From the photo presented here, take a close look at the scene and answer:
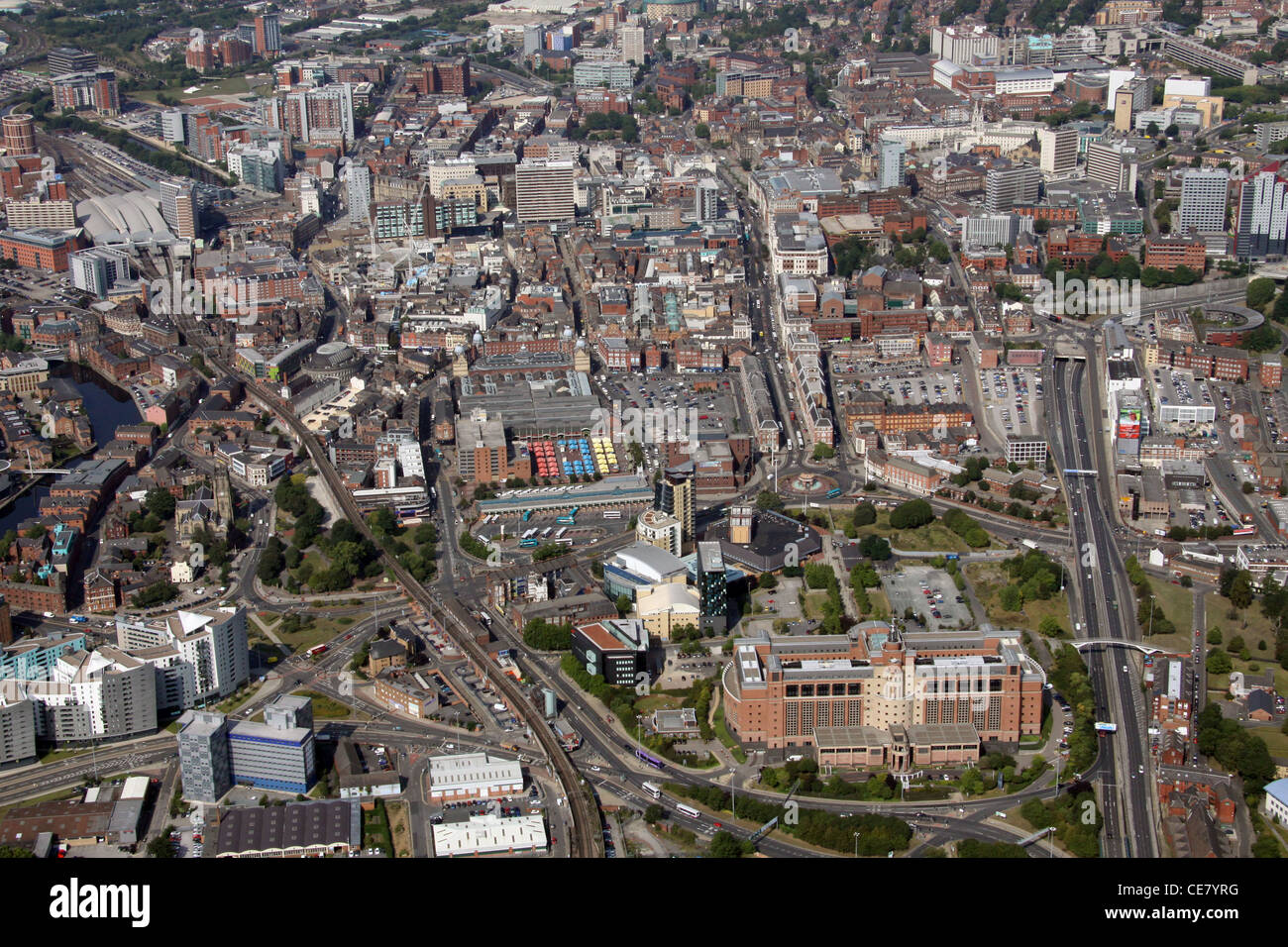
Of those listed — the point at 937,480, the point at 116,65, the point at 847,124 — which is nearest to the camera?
the point at 937,480

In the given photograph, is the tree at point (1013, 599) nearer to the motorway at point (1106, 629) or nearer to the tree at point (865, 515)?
the motorway at point (1106, 629)

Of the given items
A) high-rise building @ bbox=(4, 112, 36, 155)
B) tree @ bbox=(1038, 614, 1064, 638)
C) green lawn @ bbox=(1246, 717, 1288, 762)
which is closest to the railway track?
tree @ bbox=(1038, 614, 1064, 638)

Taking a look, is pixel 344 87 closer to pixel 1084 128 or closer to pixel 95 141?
pixel 95 141

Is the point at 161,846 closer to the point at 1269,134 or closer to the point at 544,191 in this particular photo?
the point at 544,191

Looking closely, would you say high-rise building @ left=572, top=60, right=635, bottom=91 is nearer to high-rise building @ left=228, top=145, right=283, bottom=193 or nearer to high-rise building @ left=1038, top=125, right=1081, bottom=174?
high-rise building @ left=228, top=145, right=283, bottom=193

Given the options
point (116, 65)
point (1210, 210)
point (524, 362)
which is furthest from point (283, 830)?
point (116, 65)

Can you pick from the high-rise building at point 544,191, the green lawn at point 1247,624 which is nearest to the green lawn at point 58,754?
the green lawn at point 1247,624

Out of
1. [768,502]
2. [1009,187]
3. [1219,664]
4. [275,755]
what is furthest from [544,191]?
[275,755]

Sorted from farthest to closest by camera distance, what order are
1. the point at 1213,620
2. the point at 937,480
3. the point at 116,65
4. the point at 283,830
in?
the point at 116,65 → the point at 937,480 → the point at 1213,620 → the point at 283,830
